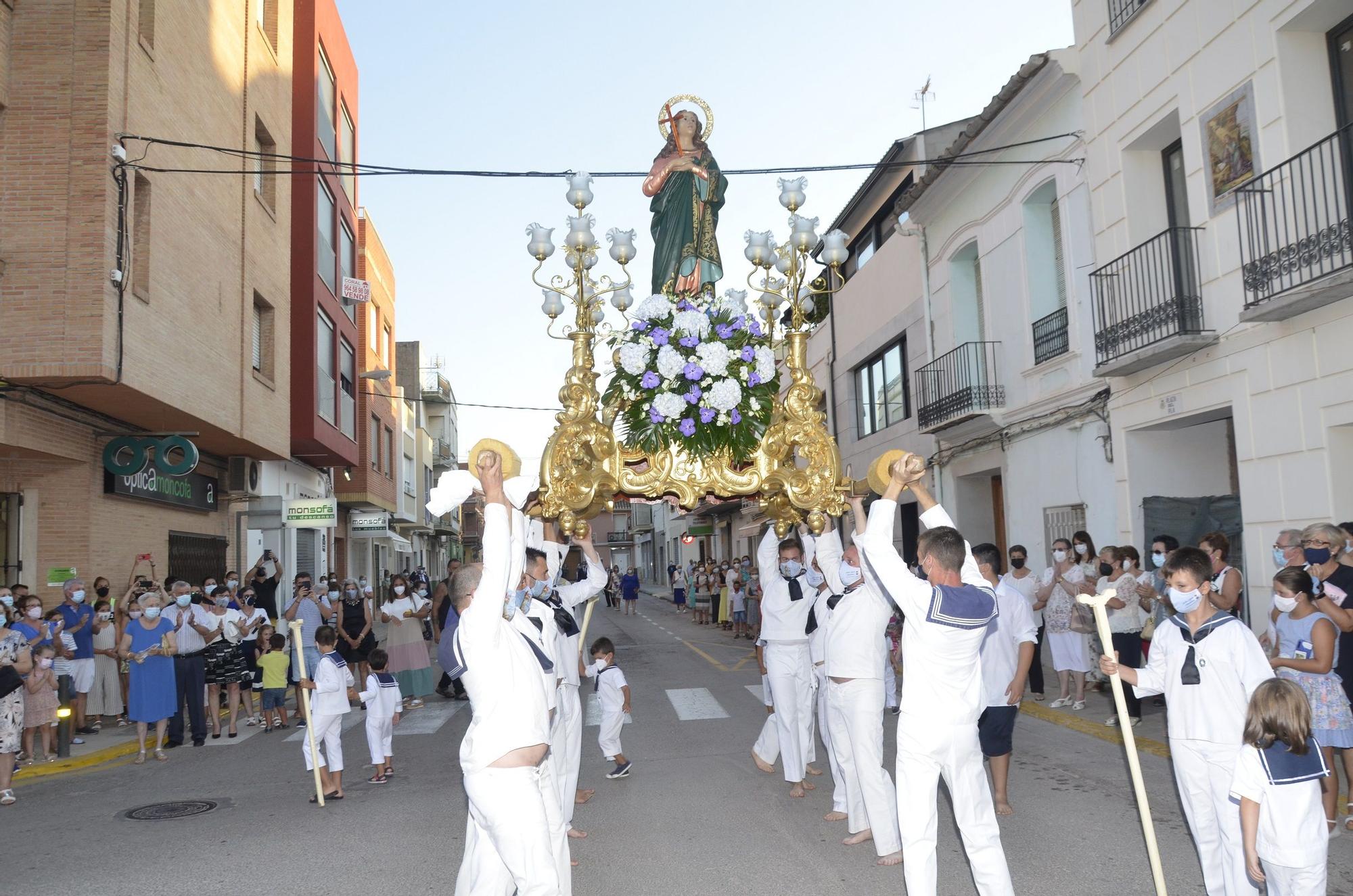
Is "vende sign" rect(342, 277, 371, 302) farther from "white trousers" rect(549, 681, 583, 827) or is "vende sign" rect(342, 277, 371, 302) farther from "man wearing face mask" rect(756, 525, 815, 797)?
"white trousers" rect(549, 681, 583, 827)

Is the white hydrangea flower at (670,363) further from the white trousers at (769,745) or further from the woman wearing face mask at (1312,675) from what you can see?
the woman wearing face mask at (1312,675)

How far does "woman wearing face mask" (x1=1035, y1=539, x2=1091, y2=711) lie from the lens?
39.3ft

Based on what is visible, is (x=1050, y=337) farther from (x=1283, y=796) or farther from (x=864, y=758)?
(x=1283, y=796)

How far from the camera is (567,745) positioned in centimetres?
735

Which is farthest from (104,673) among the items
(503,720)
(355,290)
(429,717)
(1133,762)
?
(355,290)

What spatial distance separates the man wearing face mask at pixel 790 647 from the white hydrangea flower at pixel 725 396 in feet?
5.11

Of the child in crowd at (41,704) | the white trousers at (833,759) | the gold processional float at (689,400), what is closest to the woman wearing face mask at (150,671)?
the child in crowd at (41,704)

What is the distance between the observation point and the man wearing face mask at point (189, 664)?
39.5ft

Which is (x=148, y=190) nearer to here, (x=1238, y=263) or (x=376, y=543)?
(x=1238, y=263)

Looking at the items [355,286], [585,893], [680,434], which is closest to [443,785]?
[585,893]

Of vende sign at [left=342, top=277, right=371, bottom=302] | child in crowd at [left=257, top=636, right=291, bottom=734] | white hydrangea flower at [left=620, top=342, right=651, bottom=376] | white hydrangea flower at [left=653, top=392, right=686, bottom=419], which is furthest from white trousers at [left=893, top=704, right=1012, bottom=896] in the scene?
vende sign at [left=342, top=277, right=371, bottom=302]

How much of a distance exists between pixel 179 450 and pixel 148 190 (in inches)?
167

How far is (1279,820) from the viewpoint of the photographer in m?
4.31

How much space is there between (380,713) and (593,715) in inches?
159
